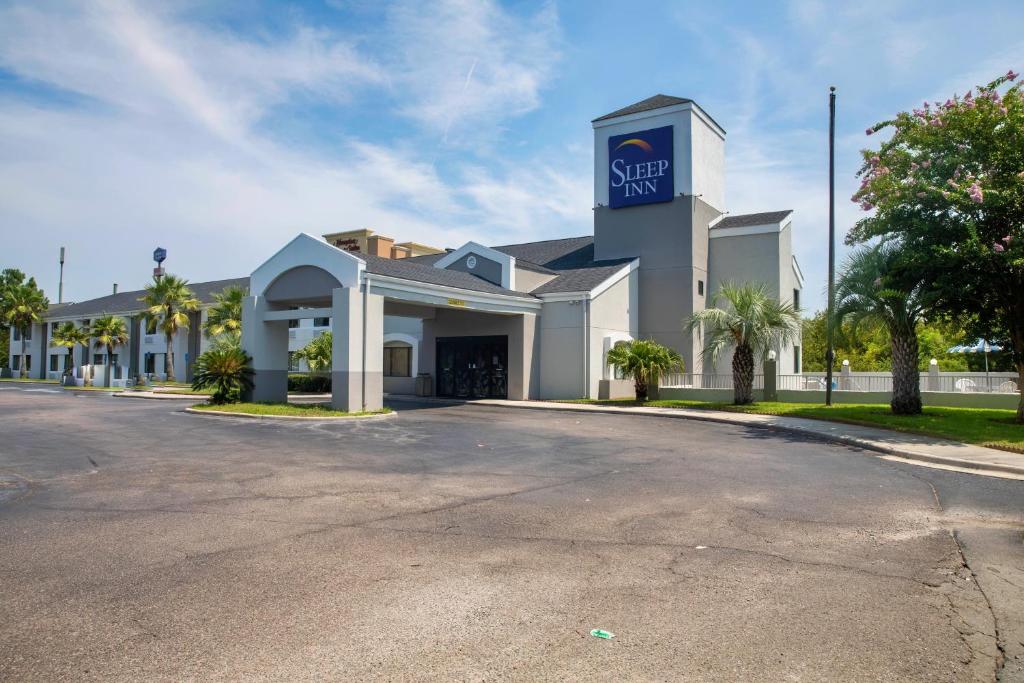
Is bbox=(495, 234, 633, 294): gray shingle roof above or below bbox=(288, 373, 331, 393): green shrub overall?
above

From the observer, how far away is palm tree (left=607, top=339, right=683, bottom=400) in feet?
89.1

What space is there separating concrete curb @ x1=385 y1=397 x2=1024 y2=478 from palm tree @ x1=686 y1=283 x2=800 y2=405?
9.01 feet

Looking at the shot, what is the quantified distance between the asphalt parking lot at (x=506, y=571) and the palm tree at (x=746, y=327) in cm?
1292

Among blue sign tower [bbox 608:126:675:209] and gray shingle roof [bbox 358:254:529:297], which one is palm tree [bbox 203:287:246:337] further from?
blue sign tower [bbox 608:126:675:209]

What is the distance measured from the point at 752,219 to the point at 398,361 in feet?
61.8

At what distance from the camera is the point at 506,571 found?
5922 mm

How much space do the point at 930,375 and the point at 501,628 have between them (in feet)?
80.7

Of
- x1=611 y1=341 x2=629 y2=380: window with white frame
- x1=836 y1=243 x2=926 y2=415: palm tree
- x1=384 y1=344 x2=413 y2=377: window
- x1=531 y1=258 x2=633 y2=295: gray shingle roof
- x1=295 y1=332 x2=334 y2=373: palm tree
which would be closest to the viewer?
x1=836 y1=243 x2=926 y2=415: palm tree

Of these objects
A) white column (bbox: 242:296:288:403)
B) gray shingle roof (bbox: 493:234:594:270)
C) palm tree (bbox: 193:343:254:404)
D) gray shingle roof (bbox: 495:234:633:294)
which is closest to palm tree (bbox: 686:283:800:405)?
gray shingle roof (bbox: 495:234:633:294)

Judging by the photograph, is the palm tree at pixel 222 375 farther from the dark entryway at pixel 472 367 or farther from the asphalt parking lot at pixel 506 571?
the asphalt parking lot at pixel 506 571

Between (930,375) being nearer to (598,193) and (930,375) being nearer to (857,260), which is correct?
(857,260)

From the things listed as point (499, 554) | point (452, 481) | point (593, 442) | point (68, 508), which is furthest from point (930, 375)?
point (68, 508)

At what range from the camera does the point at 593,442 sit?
50.5 feet

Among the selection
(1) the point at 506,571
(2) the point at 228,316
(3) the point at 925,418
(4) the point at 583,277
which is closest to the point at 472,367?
(4) the point at 583,277
